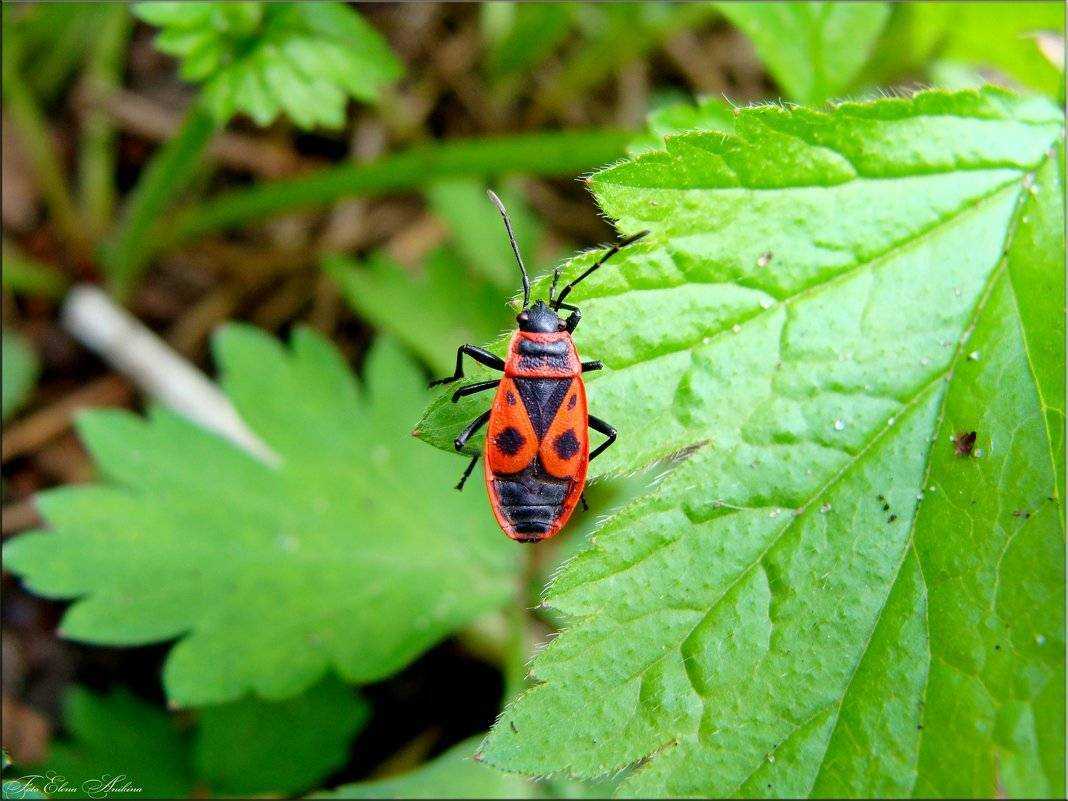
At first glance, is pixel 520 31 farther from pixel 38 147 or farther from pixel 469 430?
pixel 469 430

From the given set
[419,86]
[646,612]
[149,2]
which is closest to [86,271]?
[149,2]

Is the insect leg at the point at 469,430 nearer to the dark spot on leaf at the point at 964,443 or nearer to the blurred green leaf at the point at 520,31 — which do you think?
the dark spot on leaf at the point at 964,443

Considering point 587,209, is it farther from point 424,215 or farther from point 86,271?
point 86,271

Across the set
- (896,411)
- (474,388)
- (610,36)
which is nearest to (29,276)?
(474,388)

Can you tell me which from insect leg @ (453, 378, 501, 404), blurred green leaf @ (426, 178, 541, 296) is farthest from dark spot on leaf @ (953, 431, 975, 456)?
blurred green leaf @ (426, 178, 541, 296)

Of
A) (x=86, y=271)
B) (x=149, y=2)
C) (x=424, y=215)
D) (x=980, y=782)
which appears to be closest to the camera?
(x=980, y=782)

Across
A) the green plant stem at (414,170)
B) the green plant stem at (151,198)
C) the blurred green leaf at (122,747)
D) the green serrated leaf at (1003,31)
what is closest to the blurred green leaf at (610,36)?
the green plant stem at (414,170)
